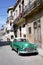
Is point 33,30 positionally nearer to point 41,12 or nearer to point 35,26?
point 35,26

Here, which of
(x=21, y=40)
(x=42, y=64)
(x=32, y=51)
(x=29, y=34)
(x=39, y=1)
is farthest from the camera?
(x=29, y=34)

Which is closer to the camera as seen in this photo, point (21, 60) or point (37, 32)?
point (21, 60)

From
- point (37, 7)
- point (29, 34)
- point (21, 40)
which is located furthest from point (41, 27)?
point (29, 34)

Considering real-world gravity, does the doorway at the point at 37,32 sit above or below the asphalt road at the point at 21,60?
above

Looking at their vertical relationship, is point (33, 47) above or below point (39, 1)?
below

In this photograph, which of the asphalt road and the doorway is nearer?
the asphalt road

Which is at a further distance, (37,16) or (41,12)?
(37,16)

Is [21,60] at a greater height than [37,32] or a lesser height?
lesser

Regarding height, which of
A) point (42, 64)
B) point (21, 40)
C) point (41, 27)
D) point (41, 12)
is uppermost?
point (41, 12)

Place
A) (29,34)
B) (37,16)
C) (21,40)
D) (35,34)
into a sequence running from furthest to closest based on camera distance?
1. (29,34)
2. (35,34)
3. (37,16)
4. (21,40)

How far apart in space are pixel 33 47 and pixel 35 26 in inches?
349

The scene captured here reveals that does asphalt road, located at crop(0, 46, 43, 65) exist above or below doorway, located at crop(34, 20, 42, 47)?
below

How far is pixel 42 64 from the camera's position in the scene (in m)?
11.2

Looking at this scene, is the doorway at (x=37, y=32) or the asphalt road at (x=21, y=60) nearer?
the asphalt road at (x=21, y=60)
